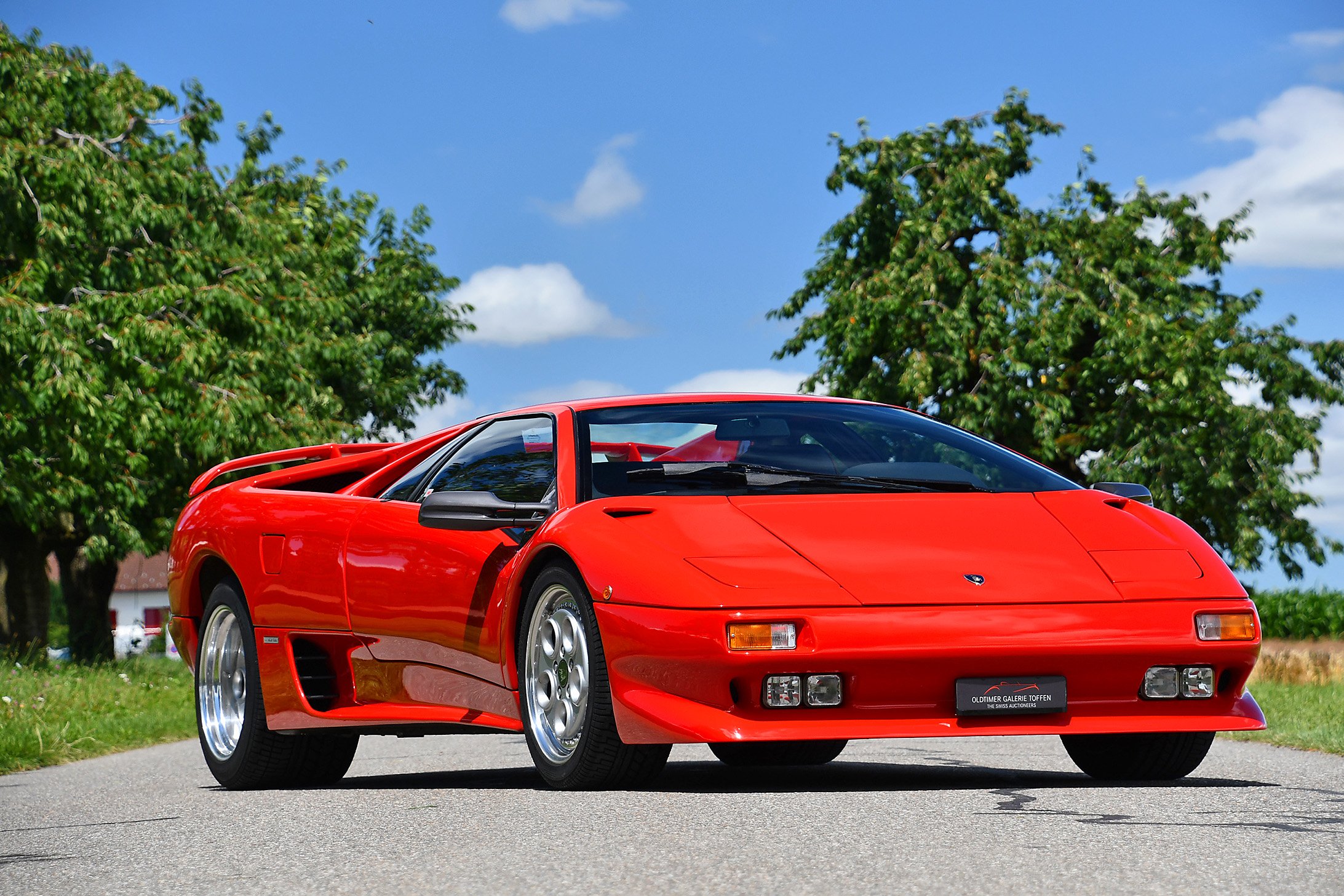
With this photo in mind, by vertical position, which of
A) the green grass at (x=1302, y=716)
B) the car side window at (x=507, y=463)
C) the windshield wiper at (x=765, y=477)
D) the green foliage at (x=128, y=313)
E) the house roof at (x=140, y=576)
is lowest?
the house roof at (x=140, y=576)

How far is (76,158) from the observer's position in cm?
2109

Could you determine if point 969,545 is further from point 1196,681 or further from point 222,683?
point 222,683

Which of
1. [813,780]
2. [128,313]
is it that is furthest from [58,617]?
[813,780]

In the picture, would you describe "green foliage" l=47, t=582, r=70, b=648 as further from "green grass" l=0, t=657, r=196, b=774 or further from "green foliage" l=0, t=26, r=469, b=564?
"green grass" l=0, t=657, r=196, b=774

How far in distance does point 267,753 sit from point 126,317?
653 inches

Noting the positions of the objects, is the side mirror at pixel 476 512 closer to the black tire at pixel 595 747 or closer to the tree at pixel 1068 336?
the black tire at pixel 595 747

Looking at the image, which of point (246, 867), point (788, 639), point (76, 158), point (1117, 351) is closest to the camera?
point (246, 867)

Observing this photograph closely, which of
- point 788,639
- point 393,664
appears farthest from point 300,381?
point 788,639

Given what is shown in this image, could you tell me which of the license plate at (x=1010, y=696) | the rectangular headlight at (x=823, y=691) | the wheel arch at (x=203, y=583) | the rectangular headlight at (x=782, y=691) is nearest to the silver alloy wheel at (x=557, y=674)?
the rectangular headlight at (x=782, y=691)

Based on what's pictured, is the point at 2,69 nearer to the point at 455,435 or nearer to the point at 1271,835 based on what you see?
the point at 455,435

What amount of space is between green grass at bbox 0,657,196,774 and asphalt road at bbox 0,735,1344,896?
10.3 feet

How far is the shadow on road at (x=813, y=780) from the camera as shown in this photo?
18.7ft

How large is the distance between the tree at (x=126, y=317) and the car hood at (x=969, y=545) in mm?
16016

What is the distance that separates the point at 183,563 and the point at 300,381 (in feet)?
64.8
